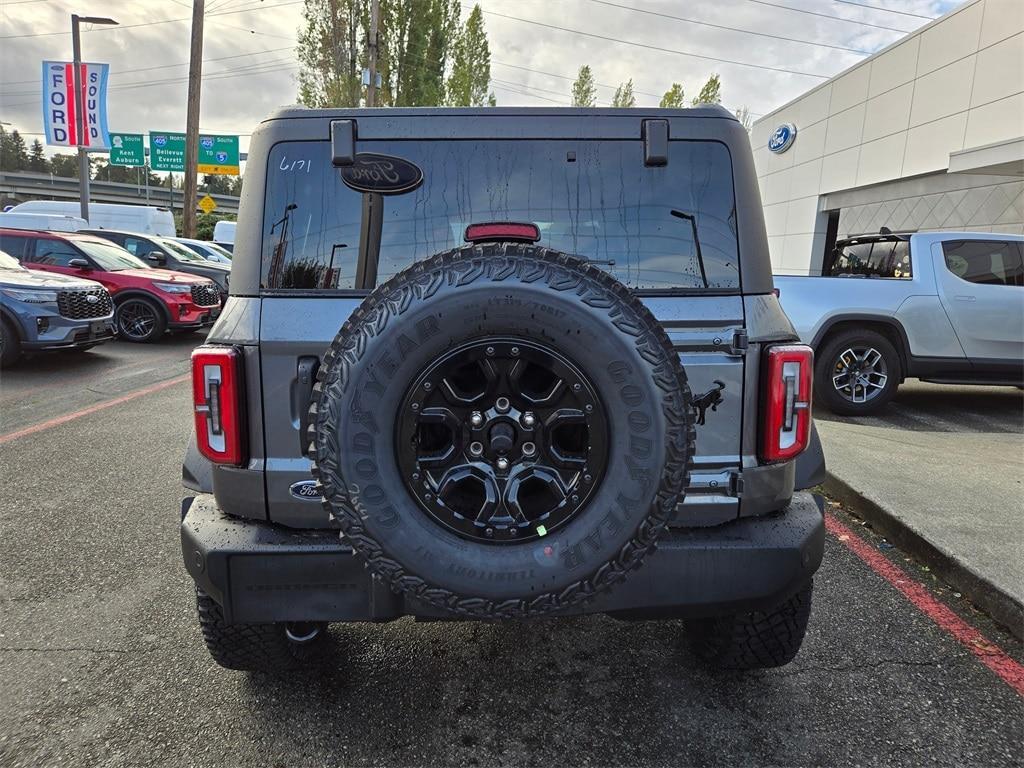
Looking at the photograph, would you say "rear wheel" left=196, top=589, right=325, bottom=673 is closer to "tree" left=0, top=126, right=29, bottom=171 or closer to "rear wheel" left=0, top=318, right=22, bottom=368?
"rear wheel" left=0, top=318, right=22, bottom=368

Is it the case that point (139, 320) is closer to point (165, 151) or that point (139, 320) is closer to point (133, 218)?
point (133, 218)

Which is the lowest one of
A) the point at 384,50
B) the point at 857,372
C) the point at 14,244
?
the point at 857,372

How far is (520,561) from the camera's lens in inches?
65.1

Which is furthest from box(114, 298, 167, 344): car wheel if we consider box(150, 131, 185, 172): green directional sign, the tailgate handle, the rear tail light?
box(150, 131, 185, 172): green directional sign

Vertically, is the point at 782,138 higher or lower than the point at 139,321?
higher

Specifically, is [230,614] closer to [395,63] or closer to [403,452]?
[403,452]

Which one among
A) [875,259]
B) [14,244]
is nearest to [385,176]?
[875,259]

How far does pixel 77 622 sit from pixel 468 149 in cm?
251

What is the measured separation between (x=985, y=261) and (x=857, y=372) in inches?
68.8

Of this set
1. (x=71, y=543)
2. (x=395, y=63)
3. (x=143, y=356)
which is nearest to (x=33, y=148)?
(x=395, y=63)

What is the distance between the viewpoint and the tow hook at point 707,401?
1.88m

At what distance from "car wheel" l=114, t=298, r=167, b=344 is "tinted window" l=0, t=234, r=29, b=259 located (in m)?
1.70

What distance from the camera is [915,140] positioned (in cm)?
1466

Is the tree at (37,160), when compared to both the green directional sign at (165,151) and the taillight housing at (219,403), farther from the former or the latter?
the taillight housing at (219,403)
